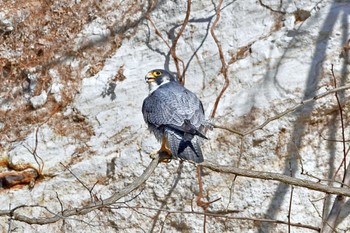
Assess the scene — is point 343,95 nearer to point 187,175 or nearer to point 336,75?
point 336,75

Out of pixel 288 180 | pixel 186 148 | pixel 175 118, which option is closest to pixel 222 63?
pixel 175 118

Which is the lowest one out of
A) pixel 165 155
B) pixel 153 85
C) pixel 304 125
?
pixel 304 125

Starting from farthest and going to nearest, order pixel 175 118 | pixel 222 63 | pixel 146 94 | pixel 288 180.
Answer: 1. pixel 146 94
2. pixel 222 63
3. pixel 175 118
4. pixel 288 180

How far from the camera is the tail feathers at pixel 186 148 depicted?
12.5 ft

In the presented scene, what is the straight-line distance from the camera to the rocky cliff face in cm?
475

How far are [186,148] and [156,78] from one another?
1098mm

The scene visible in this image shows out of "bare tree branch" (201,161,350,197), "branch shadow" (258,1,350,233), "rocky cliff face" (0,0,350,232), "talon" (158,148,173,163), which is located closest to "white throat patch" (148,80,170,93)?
"rocky cliff face" (0,0,350,232)

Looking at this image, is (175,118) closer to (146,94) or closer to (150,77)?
(150,77)

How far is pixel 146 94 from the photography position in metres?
5.19

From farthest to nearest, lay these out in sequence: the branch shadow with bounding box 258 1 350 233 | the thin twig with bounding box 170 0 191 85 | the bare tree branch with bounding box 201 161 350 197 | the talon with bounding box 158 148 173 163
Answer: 1. the thin twig with bounding box 170 0 191 85
2. the branch shadow with bounding box 258 1 350 233
3. the talon with bounding box 158 148 173 163
4. the bare tree branch with bounding box 201 161 350 197

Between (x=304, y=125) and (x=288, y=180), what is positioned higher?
Answer: (x=288, y=180)

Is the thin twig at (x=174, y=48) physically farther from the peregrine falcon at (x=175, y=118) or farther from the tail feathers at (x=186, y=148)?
the tail feathers at (x=186, y=148)

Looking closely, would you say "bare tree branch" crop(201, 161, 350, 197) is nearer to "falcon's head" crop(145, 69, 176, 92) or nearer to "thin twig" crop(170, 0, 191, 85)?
"falcon's head" crop(145, 69, 176, 92)

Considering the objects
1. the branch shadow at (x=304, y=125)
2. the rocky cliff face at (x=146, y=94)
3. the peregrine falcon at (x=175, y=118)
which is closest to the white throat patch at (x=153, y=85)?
the peregrine falcon at (x=175, y=118)
